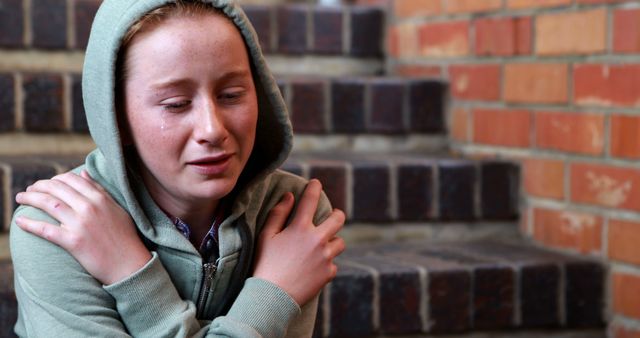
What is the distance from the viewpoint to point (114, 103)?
1163mm

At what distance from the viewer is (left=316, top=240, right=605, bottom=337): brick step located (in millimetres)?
1856

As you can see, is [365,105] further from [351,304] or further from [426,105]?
[351,304]

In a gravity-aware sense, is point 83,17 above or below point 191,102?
above

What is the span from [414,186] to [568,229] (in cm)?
36

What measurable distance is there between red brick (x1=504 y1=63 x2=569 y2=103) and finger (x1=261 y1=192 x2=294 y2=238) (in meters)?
0.95

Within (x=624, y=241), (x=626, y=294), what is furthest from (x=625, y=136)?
(x=626, y=294)

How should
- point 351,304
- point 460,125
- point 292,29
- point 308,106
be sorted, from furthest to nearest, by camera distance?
point 292,29 < point 460,125 < point 308,106 < point 351,304

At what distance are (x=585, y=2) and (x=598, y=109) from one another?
9.2 inches

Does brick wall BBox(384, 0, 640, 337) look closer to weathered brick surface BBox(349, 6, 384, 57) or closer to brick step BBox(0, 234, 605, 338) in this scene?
brick step BBox(0, 234, 605, 338)

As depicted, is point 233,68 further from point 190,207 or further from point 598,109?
point 598,109

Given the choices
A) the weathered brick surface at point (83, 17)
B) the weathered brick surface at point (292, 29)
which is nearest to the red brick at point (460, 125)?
the weathered brick surface at point (292, 29)

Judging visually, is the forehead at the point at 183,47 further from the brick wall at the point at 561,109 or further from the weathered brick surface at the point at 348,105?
the weathered brick surface at the point at 348,105

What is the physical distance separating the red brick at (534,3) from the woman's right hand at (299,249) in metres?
0.97

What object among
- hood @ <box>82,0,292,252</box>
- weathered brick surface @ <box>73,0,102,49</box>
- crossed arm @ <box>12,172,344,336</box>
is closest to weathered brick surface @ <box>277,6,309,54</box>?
weathered brick surface @ <box>73,0,102,49</box>
